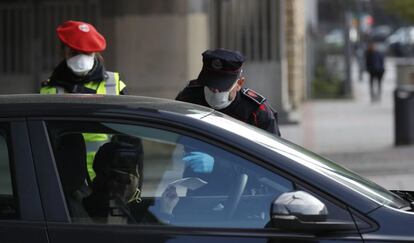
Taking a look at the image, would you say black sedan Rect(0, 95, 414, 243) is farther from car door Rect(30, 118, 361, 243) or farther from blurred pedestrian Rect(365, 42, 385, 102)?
blurred pedestrian Rect(365, 42, 385, 102)

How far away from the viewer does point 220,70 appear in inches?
202

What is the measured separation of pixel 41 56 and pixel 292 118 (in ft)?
17.9

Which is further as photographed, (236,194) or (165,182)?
(165,182)

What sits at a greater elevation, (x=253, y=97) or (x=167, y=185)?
(x=253, y=97)

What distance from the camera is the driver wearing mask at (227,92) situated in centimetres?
512

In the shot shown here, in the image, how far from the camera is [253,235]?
3.42 meters

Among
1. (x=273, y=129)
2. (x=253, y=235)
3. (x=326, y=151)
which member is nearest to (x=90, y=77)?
(x=273, y=129)

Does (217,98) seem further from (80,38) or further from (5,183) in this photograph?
(5,183)

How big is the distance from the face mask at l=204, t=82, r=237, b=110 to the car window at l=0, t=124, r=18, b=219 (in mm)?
1783

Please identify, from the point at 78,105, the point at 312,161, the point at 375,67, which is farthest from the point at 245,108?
the point at 375,67

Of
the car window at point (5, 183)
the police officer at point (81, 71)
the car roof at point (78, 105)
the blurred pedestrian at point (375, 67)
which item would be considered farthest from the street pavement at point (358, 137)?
the car window at point (5, 183)

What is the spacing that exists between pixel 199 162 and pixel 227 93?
1522mm

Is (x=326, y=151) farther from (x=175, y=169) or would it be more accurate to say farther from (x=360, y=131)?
(x=175, y=169)

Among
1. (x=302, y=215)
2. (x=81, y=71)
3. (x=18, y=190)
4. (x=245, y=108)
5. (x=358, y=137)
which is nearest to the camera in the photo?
(x=302, y=215)
